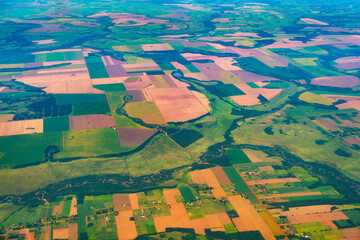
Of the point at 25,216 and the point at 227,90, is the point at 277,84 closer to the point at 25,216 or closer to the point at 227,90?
the point at 227,90

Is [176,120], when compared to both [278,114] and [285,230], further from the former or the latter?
[285,230]

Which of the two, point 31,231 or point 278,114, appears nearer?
point 31,231

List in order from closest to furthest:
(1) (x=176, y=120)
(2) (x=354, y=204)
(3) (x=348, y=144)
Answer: (2) (x=354, y=204) < (3) (x=348, y=144) < (1) (x=176, y=120)

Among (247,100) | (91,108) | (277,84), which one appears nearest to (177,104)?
(247,100)

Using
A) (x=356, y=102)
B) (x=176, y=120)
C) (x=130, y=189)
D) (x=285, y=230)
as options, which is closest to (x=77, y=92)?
(x=176, y=120)

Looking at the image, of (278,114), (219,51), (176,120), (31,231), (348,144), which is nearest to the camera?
(31,231)

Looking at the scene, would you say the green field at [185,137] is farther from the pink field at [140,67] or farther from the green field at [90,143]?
the pink field at [140,67]

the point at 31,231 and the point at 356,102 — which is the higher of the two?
the point at 356,102
